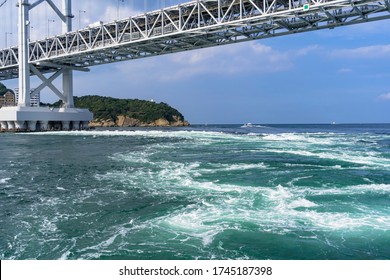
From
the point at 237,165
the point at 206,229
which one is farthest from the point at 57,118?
the point at 206,229

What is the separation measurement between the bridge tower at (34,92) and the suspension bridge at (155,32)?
0.43 feet

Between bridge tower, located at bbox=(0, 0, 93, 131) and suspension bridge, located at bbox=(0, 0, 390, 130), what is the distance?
0.43 ft

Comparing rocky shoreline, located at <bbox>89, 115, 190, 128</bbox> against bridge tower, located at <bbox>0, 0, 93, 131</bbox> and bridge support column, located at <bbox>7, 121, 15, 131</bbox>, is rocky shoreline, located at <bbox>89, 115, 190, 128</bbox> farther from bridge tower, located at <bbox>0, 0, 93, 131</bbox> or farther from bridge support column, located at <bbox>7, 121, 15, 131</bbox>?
bridge support column, located at <bbox>7, 121, 15, 131</bbox>

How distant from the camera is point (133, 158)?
57.9 ft

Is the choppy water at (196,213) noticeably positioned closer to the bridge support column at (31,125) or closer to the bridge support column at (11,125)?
the bridge support column at (31,125)

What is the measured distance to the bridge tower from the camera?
161 ft

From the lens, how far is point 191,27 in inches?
1439

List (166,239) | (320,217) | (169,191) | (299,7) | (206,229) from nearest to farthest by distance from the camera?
(166,239) → (206,229) → (320,217) → (169,191) → (299,7)

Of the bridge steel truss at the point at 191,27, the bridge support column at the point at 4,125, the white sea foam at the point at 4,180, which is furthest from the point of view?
the bridge support column at the point at 4,125

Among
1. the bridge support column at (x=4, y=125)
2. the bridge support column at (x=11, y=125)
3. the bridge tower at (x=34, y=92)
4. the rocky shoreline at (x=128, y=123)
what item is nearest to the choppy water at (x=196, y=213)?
the bridge tower at (x=34, y=92)

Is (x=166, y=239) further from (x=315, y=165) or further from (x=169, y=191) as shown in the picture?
(x=315, y=165)

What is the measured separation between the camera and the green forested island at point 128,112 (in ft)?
342

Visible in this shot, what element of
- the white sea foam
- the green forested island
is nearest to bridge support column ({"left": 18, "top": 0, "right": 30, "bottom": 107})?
the white sea foam

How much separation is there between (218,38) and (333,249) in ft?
113
